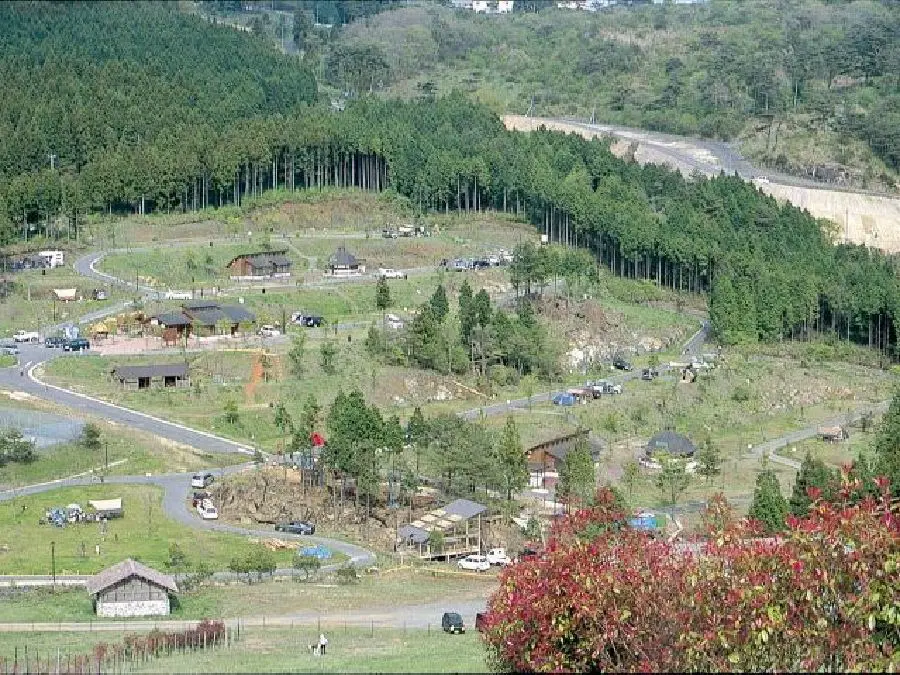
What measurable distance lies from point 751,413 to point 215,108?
216 feet

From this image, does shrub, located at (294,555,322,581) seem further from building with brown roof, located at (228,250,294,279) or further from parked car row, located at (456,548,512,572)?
building with brown roof, located at (228,250,294,279)

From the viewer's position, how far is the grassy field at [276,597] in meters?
61.9

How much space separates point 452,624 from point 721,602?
19073 mm

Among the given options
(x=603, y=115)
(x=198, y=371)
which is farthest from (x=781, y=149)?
(x=198, y=371)

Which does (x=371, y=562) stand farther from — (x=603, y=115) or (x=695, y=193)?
(x=603, y=115)

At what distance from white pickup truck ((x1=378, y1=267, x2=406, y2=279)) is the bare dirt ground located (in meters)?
38.6

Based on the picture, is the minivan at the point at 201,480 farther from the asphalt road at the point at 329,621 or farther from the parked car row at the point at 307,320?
the parked car row at the point at 307,320

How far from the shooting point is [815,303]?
357 feet

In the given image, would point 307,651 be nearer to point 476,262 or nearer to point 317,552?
point 317,552

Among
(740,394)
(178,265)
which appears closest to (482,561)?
(740,394)

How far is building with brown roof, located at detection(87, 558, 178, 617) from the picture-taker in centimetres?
6194

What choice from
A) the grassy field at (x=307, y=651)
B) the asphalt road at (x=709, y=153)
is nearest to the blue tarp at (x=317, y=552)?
the grassy field at (x=307, y=651)

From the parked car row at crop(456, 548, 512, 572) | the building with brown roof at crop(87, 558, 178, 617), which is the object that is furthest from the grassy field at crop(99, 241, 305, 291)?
the building with brown roof at crop(87, 558, 178, 617)

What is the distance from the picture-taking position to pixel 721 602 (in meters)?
41.7
